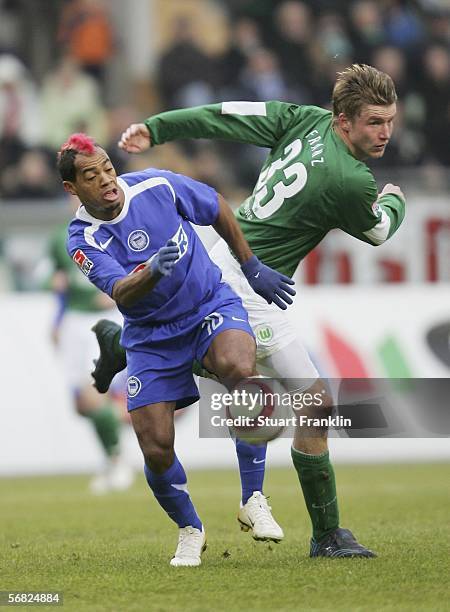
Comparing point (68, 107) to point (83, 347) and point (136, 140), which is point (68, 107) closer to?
point (83, 347)

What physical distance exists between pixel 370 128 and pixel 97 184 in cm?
148

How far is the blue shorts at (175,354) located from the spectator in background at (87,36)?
11.7m

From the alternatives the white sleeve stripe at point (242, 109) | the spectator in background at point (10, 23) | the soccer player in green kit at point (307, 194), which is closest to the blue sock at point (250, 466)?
the soccer player in green kit at point (307, 194)

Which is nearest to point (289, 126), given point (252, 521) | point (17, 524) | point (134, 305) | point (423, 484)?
point (134, 305)

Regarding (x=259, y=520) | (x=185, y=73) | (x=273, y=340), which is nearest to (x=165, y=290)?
(x=273, y=340)

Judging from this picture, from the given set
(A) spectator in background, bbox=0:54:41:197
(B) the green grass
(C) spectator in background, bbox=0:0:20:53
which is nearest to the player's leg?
(B) the green grass

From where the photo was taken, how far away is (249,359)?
693cm

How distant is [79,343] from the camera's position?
13.6 m

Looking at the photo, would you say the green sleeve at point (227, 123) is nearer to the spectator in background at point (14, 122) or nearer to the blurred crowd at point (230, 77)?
the blurred crowd at point (230, 77)

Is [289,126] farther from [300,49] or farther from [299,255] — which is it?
[300,49]

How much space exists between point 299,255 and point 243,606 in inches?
95.9

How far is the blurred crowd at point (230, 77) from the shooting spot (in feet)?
55.5

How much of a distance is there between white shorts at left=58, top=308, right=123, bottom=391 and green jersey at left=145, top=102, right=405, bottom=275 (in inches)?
239

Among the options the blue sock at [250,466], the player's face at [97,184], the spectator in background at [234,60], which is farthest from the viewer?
the spectator in background at [234,60]
